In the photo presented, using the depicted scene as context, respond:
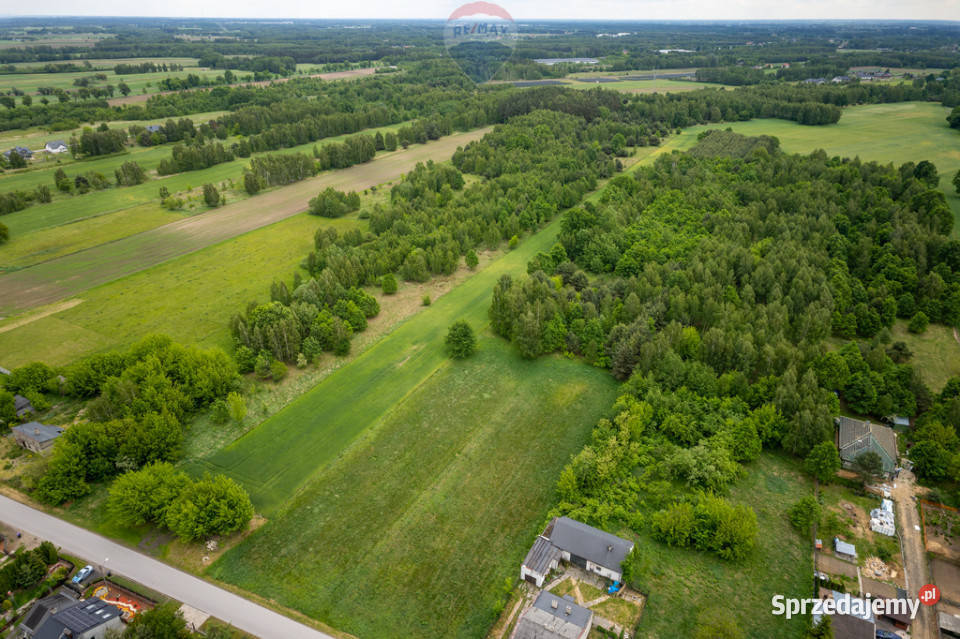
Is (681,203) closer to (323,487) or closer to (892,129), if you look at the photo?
(323,487)

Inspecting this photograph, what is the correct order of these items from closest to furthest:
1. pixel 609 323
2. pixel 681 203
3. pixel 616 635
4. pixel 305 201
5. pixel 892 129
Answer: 1. pixel 616 635
2. pixel 609 323
3. pixel 681 203
4. pixel 305 201
5. pixel 892 129

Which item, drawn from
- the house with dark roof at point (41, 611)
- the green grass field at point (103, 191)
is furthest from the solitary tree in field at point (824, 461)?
the green grass field at point (103, 191)

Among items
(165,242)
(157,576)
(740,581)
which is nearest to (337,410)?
(157,576)

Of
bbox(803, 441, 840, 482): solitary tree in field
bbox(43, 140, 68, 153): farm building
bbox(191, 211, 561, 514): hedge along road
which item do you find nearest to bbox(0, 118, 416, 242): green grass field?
bbox(43, 140, 68, 153): farm building

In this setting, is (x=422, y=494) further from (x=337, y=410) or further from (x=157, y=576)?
(x=157, y=576)

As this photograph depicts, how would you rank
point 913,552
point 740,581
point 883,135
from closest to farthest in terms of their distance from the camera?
point 740,581 → point 913,552 → point 883,135

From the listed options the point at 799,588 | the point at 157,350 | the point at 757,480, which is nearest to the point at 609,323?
the point at 757,480

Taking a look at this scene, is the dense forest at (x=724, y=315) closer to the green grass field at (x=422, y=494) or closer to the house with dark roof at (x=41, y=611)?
the green grass field at (x=422, y=494)
